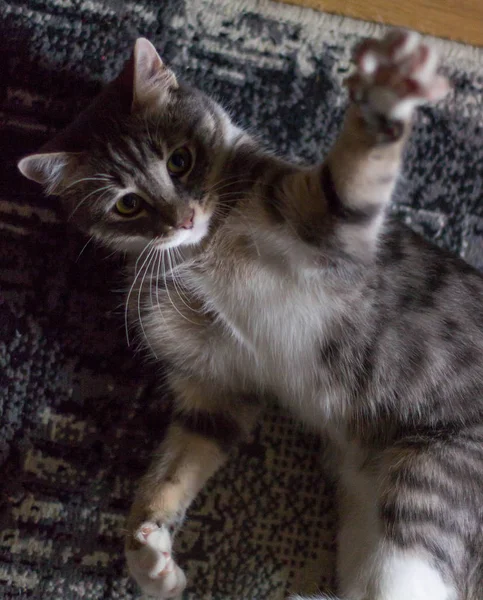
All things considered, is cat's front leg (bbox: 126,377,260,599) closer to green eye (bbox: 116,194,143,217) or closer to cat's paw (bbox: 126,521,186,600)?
cat's paw (bbox: 126,521,186,600)

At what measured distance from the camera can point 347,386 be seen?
1.11 meters

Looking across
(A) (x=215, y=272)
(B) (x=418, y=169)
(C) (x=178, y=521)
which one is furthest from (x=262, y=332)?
(B) (x=418, y=169)

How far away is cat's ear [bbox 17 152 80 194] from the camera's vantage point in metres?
1.07

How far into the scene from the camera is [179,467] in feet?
3.84

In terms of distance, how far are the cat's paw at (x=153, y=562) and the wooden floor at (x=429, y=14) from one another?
1147 millimetres

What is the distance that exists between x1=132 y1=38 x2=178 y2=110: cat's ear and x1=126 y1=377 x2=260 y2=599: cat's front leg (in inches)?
21.3

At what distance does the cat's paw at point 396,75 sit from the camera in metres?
0.70

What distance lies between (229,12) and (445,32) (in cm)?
48

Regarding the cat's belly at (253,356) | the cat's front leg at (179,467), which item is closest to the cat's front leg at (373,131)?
the cat's belly at (253,356)

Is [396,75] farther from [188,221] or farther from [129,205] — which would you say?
[129,205]

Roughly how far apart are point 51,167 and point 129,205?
0.16 m

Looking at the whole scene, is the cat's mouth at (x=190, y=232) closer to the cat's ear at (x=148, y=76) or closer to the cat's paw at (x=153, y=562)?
the cat's ear at (x=148, y=76)

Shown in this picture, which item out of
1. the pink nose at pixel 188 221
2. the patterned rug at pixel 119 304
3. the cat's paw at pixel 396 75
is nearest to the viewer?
the cat's paw at pixel 396 75

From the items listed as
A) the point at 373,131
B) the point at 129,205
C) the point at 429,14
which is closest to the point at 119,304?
the point at 129,205
